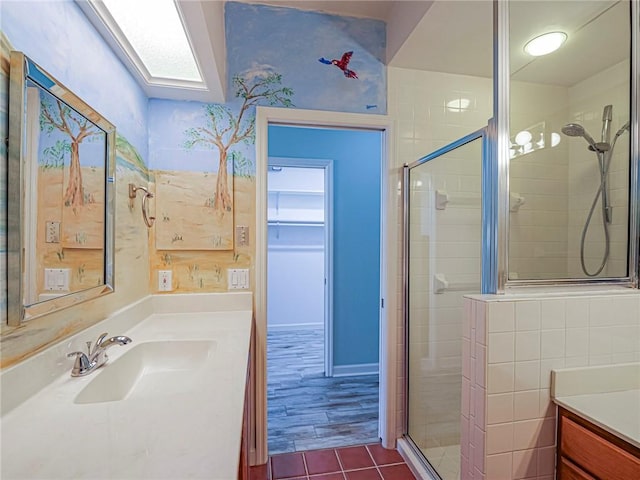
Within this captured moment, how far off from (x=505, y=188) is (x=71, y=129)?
5.32ft

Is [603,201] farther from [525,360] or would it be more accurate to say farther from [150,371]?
[150,371]

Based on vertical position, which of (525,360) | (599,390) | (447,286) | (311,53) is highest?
(311,53)

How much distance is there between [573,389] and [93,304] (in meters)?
1.88

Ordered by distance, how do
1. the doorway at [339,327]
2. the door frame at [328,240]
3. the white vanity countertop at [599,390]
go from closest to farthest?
1. the white vanity countertop at [599,390]
2. the doorway at [339,327]
3. the door frame at [328,240]

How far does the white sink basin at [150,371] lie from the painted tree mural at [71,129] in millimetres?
586

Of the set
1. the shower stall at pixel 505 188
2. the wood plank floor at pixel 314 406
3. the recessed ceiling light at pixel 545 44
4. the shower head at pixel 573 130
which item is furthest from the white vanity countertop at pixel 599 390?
the recessed ceiling light at pixel 545 44

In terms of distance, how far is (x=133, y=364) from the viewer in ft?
3.99

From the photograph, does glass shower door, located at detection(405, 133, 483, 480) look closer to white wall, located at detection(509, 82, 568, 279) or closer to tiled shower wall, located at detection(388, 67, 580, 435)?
tiled shower wall, located at detection(388, 67, 580, 435)

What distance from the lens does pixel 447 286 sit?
6.06 feet

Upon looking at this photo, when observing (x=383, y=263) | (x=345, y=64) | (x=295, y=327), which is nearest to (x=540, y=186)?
(x=383, y=263)

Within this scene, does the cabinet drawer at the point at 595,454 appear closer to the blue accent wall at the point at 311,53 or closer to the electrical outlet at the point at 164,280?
the blue accent wall at the point at 311,53

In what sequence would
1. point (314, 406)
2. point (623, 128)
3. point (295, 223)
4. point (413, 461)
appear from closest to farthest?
point (623, 128)
point (413, 461)
point (314, 406)
point (295, 223)

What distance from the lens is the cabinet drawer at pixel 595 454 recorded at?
953 mm

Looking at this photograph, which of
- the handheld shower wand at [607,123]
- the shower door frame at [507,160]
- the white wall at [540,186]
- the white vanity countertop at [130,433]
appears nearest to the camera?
the white vanity countertop at [130,433]
